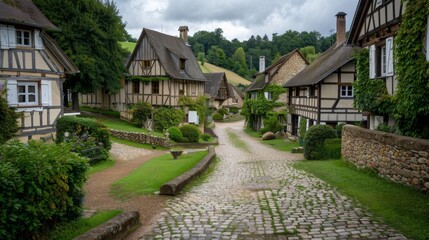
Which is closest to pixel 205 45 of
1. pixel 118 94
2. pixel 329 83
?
pixel 118 94

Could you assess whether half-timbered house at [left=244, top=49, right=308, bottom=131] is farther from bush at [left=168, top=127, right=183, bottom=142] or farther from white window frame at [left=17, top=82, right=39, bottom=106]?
white window frame at [left=17, top=82, right=39, bottom=106]

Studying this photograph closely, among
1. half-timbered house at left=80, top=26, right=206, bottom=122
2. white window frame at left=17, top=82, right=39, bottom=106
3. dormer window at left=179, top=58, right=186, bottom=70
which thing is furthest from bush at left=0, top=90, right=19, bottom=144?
dormer window at left=179, top=58, right=186, bottom=70

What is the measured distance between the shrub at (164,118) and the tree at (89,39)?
4.66 m

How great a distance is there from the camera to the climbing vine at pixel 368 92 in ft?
48.7

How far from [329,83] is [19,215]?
2449 centimetres

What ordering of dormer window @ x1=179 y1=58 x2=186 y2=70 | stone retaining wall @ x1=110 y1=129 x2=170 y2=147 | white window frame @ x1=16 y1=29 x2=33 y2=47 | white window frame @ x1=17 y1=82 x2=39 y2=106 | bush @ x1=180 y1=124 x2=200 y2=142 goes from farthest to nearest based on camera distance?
dormer window @ x1=179 y1=58 x2=186 y2=70
bush @ x1=180 y1=124 x2=200 y2=142
stone retaining wall @ x1=110 y1=129 x2=170 y2=147
white window frame @ x1=17 y1=82 x2=39 y2=106
white window frame @ x1=16 y1=29 x2=33 y2=47

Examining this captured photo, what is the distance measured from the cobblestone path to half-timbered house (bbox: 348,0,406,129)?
616cm

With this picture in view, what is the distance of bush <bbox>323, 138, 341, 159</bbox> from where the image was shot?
1939cm

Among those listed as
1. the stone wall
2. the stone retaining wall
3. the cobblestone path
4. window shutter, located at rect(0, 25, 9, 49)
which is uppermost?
window shutter, located at rect(0, 25, 9, 49)

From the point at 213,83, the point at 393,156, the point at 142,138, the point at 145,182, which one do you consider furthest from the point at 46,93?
the point at 213,83

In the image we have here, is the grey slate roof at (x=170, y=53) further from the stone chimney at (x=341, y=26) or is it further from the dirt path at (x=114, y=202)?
the dirt path at (x=114, y=202)

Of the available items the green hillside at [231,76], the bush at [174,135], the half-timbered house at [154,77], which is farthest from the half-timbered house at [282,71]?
the green hillside at [231,76]

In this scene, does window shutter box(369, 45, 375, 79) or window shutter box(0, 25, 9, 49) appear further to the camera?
window shutter box(0, 25, 9, 49)

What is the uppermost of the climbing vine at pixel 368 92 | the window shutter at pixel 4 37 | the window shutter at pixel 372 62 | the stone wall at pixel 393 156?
the window shutter at pixel 4 37
